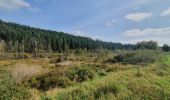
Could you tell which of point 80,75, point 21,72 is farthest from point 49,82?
point 21,72

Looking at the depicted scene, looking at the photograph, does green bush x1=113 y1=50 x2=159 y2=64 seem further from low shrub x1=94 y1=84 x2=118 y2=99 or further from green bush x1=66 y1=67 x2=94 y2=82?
low shrub x1=94 y1=84 x2=118 y2=99

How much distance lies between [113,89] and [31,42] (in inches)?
3782

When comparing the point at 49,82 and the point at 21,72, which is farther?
the point at 21,72

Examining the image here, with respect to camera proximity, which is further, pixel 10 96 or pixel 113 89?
pixel 113 89

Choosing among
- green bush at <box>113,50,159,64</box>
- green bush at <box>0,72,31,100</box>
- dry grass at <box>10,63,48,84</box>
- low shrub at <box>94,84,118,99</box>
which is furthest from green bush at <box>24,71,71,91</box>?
green bush at <box>113,50,159,64</box>

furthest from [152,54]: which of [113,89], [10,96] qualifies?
[10,96]

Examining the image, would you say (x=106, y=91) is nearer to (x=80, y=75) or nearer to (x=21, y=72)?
(x=80, y=75)

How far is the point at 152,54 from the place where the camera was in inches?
1682

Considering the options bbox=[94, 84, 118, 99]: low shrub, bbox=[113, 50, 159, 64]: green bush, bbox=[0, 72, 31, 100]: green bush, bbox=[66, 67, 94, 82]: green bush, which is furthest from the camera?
bbox=[113, 50, 159, 64]: green bush

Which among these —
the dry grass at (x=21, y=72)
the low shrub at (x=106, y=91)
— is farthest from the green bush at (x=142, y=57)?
the low shrub at (x=106, y=91)

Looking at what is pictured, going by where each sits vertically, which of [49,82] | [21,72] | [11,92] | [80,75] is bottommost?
[49,82]

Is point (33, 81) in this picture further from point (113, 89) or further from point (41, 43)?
point (41, 43)

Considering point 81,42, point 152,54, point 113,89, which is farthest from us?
point 81,42

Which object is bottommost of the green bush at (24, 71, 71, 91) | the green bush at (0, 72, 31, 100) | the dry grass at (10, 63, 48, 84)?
the green bush at (24, 71, 71, 91)
